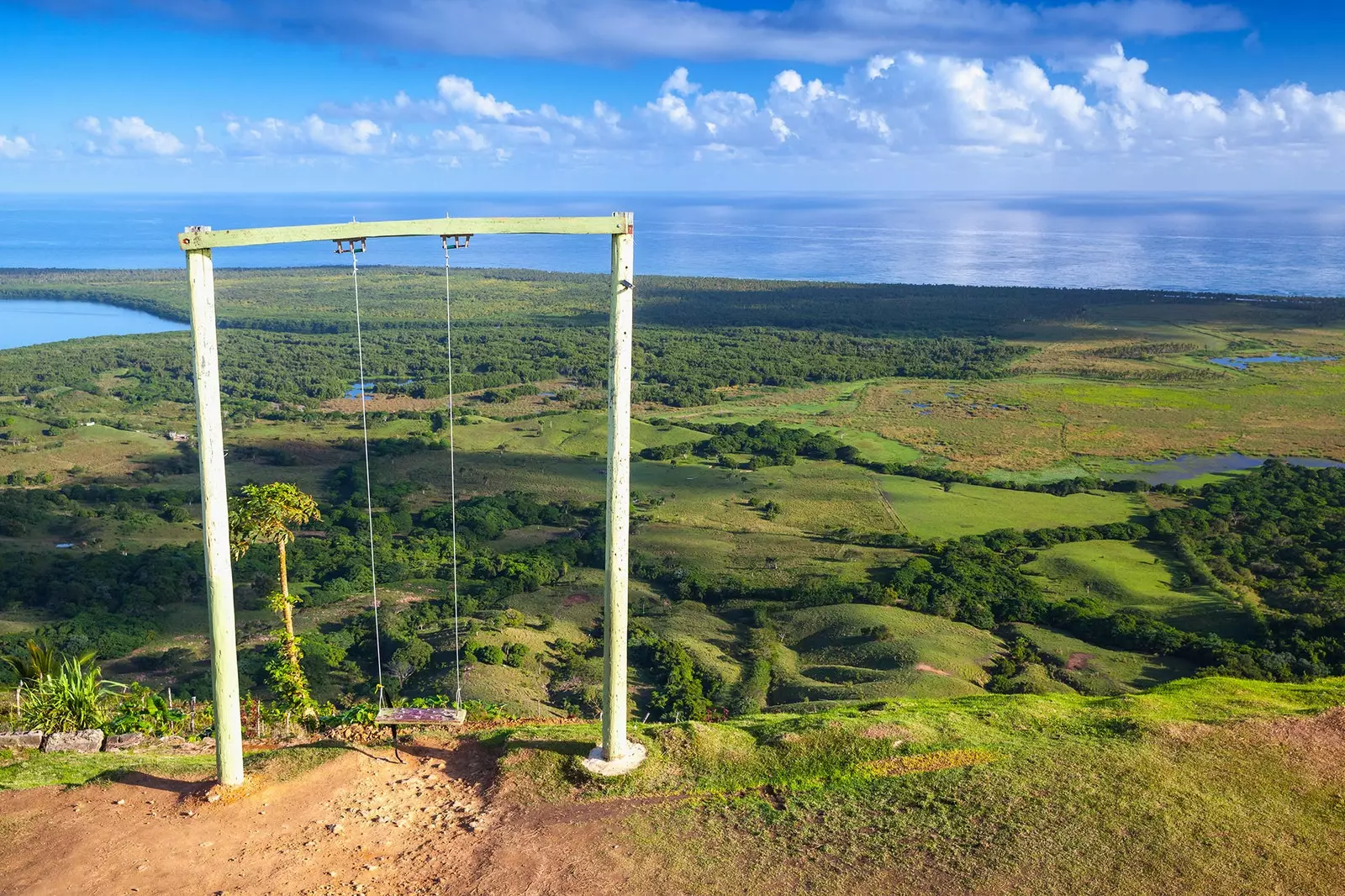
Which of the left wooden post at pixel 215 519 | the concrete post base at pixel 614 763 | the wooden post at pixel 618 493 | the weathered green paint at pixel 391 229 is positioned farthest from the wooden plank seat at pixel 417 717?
the weathered green paint at pixel 391 229

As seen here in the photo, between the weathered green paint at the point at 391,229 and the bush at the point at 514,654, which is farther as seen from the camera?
the bush at the point at 514,654

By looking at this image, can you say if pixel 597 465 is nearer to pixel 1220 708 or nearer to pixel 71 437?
pixel 71 437

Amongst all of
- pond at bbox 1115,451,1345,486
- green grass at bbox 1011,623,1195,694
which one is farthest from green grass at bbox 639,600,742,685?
pond at bbox 1115,451,1345,486

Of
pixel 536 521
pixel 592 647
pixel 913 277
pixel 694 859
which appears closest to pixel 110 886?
pixel 694 859

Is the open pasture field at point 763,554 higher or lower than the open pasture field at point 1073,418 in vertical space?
lower

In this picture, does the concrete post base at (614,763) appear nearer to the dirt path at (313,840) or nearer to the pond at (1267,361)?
the dirt path at (313,840)

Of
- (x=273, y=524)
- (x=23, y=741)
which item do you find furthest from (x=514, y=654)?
(x=23, y=741)
